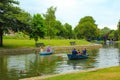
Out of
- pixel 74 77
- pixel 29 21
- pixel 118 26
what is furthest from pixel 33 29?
pixel 118 26

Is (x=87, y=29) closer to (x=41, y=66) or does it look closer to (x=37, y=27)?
(x=37, y=27)

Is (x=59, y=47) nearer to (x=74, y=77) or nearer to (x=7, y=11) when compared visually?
(x=7, y=11)

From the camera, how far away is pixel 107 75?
19.3m

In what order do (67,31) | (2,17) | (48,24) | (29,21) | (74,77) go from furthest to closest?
(67,31) → (48,24) → (29,21) → (2,17) → (74,77)

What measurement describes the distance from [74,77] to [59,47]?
161 feet

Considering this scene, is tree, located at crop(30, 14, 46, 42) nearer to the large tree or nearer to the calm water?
the large tree

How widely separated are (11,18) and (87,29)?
83418 millimetres

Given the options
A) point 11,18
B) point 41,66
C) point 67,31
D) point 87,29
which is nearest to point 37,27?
point 11,18

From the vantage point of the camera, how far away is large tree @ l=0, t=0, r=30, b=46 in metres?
58.2

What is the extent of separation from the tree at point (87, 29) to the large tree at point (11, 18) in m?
78.4

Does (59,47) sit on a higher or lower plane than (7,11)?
lower

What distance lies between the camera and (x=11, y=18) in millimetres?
58281

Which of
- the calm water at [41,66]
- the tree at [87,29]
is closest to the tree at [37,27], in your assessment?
the calm water at [41,66]

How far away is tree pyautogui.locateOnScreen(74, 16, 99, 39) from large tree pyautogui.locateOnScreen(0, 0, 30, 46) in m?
78.4
